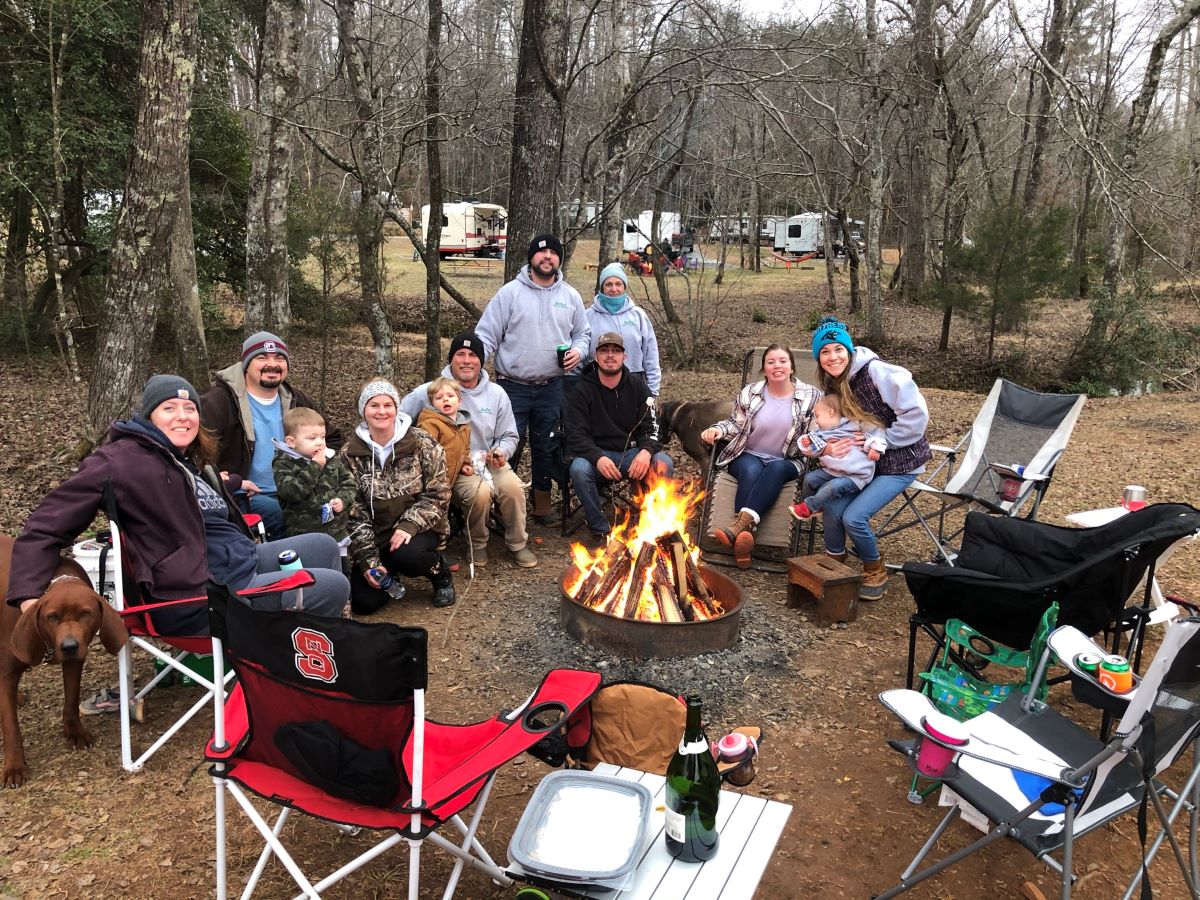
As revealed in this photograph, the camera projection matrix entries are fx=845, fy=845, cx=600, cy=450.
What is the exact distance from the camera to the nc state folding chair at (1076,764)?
6.82 ft

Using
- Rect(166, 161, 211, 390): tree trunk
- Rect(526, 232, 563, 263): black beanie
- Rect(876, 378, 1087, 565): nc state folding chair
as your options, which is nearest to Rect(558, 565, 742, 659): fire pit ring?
Rect(876, 378, 1087, 565): nc state folding chair

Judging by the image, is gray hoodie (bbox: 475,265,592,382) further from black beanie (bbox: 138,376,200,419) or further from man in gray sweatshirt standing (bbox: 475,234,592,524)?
black beanie (bbox: 138,376,200,419)

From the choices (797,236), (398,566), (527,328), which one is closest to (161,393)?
(398,566)

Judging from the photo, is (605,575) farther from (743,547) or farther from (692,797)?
(692,797)

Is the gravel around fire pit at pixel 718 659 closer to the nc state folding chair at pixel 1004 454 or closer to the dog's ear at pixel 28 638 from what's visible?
the nc state folding chair at pixel 1004 454

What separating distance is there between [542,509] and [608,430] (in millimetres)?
780

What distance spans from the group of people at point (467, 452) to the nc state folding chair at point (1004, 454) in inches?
15.3

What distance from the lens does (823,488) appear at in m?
4.60

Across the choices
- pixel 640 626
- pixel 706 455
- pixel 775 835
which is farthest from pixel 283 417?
pixel 775 835

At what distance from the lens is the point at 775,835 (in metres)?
2.02

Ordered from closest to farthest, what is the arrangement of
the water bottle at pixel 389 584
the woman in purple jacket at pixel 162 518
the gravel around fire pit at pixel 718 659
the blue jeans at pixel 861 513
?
the woman in purple jacket at pixel 162 518 < the gravel around fire pit at pixel 718 659 < the water bottle at pixel 389 584 < the blue jeans at pixel 861 513

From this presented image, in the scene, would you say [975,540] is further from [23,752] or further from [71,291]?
[71,291]

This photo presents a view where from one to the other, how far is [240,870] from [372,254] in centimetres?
594

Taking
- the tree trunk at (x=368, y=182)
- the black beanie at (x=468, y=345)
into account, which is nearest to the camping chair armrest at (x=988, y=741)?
the black beanie at (x=468, y=345)
